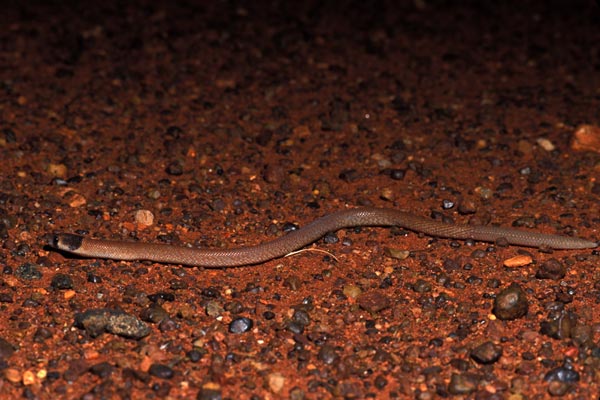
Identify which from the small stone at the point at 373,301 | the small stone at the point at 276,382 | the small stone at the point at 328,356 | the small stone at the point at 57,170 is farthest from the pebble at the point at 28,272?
the small stone at the point at 373,301

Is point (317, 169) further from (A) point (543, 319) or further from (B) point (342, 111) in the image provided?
(A) point (543, 319)

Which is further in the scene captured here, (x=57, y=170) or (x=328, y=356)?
(x=57, y=170)

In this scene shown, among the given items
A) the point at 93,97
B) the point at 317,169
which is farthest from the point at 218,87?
the point at 317,169

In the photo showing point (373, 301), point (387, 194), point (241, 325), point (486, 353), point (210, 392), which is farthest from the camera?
point (387, 194)

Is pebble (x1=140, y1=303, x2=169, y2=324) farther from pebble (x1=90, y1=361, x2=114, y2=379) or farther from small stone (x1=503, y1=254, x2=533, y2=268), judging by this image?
small stone (x1=503, y1=254, x2=533, y2=268)

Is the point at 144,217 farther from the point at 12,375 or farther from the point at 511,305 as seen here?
the point at 511,305

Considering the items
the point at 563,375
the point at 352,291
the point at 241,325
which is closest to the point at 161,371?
the point at 241,325

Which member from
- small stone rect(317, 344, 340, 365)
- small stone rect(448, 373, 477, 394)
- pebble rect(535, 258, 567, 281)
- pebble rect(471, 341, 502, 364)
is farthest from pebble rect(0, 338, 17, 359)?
pebble rect(535, 258, 567, 281)
